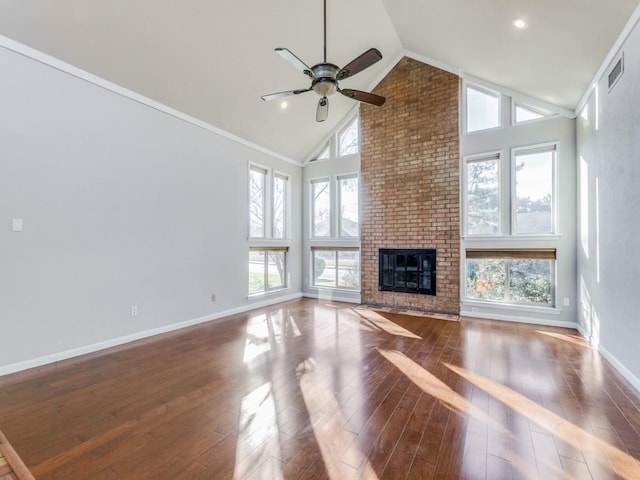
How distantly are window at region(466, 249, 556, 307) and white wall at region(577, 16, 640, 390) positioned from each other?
0.54 m

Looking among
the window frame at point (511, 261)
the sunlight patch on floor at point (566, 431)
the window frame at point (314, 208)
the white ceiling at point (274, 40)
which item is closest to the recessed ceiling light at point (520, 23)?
the white ceiling at point (274, 40)

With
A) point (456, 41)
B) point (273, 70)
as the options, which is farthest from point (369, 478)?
point (456, 41)

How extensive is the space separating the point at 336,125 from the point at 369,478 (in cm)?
630

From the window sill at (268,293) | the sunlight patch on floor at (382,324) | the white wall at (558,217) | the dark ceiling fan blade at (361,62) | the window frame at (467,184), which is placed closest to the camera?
the dark ceiling fan blade at (361,62)

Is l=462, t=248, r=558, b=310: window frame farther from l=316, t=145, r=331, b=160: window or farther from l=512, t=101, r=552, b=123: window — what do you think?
l=316, t=145, r=331, b=160: window

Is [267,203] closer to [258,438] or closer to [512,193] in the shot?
[512,193]

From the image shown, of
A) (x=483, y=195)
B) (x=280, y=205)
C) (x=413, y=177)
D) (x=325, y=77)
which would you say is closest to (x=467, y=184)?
(x=483, y=195)

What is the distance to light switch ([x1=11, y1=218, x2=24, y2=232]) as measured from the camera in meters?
3.05

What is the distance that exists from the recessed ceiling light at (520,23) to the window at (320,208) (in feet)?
13.6

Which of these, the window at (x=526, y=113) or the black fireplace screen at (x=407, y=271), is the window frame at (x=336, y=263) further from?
the window at (x=526, y=113)

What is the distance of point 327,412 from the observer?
233cm

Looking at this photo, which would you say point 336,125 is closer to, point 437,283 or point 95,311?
point 437,283

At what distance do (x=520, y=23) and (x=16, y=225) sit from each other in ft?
18.5

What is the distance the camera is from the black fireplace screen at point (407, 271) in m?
5.67
